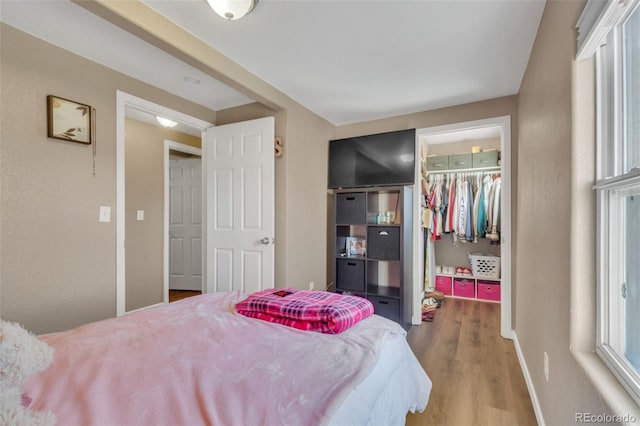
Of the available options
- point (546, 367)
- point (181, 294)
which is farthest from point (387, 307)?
point (181, 294)

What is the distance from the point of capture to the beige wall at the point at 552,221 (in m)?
1.11

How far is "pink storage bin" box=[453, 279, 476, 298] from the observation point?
13.0 ft

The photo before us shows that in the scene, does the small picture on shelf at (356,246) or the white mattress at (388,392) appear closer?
the white mattress at (388,392)

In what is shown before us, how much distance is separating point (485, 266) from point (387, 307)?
1792 mm

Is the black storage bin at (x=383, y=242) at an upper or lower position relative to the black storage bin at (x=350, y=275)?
upper

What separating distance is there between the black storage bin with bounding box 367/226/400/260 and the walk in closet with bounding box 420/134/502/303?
833 mm

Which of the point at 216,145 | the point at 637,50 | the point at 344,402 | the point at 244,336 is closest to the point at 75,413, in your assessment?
the point at 244,336

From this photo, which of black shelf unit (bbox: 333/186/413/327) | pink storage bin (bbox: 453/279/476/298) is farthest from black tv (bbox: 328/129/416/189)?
pink storage bin (bbox: 453/279/476/298)

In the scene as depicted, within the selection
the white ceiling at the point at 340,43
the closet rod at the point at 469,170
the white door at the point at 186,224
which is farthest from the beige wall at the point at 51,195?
the closet rod at the point at 469,170

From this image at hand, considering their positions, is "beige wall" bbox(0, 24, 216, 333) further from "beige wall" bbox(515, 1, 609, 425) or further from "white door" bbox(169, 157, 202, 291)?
"beige wall" bbox(515, 1, 609, 425)

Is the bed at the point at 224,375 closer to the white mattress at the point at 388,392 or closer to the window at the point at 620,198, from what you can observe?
the white mattress at the point at 388,392

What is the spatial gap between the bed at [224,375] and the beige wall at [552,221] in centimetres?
61

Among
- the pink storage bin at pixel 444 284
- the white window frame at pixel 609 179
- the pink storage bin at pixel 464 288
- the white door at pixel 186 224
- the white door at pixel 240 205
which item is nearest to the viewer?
the white window frame at pixel 609 179

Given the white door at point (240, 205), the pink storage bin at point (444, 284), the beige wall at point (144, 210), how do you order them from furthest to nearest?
the pink storage bin at point (444, 284) → the beige wall at point (144, 210) → the white door at point (240, 205)
